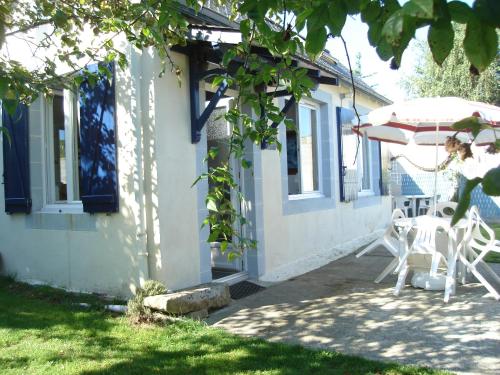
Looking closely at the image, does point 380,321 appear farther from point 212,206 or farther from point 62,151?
point 62,151

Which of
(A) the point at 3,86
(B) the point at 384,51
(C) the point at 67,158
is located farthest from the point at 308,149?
(B) the point at 384,51

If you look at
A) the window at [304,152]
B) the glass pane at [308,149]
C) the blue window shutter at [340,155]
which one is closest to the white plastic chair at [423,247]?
the window at [304,152]

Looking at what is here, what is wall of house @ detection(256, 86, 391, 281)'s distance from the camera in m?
6.83

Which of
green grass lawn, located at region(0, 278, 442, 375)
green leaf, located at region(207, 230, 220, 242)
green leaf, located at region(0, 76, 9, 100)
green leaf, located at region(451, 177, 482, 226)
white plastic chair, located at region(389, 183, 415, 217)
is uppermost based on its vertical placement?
green leaf, located at region(0, 76, 9, 100)

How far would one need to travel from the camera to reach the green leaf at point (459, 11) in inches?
38.7

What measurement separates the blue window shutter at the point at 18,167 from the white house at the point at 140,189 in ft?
0.05

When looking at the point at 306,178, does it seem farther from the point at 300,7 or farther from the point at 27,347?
the point at 300,7

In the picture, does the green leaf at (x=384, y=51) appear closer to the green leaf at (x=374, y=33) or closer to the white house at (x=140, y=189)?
the green leaf at (x=374, y=33)

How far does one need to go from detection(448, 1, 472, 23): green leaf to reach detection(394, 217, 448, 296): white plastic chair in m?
4.73

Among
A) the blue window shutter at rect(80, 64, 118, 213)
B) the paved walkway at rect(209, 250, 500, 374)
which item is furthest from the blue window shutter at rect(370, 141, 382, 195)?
the blue window shutter at rect(80, 64, 118, 213)

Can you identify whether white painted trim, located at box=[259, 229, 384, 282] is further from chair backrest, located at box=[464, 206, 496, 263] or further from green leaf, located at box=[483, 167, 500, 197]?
green leaf, located at box=[483, 167, 500, 197]

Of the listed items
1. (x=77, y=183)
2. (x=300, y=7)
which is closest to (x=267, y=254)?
(x=77, y=183)

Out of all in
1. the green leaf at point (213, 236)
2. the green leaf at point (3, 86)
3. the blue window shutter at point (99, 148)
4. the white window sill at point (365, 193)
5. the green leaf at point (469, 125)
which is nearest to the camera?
the green leaf at point (469, 125)

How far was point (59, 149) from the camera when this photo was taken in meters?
6.59
